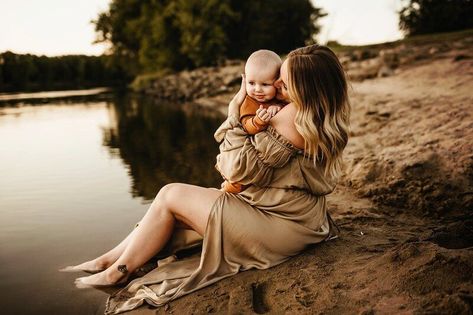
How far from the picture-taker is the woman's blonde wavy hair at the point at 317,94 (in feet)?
8.43

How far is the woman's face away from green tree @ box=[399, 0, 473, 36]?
18.4m

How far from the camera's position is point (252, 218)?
2.72m

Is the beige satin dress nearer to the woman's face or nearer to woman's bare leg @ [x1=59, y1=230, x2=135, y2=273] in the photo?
the woman's face

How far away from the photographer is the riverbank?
220cm

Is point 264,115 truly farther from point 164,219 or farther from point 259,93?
point 164,219

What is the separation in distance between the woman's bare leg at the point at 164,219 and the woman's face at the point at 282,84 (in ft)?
2.50

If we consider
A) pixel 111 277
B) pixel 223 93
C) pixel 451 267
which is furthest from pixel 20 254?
pixel 223 93

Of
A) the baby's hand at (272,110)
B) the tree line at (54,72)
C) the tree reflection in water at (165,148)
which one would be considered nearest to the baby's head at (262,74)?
the baby's hand at (272,110)

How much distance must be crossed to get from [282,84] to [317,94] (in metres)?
0.25

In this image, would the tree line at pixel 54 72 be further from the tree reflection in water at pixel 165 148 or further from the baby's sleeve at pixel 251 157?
the baby's sleeve at pixel 251 157

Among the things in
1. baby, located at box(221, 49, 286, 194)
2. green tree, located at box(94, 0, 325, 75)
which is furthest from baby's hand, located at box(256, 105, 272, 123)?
green tree, located at box(94, 0, 325, 75)

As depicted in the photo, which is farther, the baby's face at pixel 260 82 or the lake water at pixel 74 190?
the lake water at pixel 74 190

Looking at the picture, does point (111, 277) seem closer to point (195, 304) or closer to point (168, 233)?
point (168, 233)

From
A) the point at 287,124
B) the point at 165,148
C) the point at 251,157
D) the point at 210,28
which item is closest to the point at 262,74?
the point at 287,124
